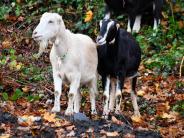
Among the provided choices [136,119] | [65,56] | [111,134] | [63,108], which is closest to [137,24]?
[63,108]

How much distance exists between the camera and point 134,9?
17016 millimetres

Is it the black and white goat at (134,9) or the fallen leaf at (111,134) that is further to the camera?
the black and white goat at (134,9)

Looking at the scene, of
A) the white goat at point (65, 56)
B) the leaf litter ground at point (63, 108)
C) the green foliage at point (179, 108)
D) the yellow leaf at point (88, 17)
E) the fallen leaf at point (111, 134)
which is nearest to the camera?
the fallen leaf at point (111, 134)

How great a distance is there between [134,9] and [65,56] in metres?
7.36

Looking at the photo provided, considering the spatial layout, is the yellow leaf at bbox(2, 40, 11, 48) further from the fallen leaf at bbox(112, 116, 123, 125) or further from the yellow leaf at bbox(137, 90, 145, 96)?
the fallen leaf at bbox(112, 116, 123, 125)

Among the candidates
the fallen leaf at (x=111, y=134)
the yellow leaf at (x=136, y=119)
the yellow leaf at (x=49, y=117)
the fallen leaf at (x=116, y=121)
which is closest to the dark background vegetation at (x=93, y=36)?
the yellow leaf at (x=136, y=119)

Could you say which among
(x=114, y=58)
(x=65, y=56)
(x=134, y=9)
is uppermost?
(x=65, y=56)

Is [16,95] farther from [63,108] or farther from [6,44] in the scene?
[6,44]

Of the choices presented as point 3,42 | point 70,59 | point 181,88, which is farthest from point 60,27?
point 3,42

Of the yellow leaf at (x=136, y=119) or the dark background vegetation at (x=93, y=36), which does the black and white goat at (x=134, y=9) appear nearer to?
the dark background vegetation at (x=93, y=36)

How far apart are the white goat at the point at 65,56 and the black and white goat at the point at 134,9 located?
6.67 metres

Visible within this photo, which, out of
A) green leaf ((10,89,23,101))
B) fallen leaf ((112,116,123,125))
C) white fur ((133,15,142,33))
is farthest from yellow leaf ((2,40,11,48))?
fallen leaf ((112,116,123,125))

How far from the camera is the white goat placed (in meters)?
9.80

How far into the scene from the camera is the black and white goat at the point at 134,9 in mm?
16906
